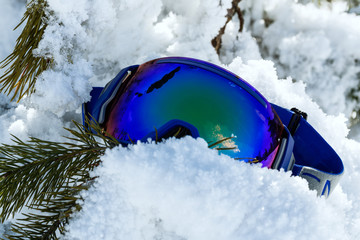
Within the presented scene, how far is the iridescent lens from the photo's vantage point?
78cm

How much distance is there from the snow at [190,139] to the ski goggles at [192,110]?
0.12 meters

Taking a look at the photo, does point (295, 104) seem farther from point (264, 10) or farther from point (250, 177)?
point (250, 177)

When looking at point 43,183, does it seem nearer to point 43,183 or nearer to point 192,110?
point 43,183

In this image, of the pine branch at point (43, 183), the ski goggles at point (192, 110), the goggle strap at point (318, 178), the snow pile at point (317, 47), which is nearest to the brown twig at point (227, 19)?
the snow pile at point (317, 47)

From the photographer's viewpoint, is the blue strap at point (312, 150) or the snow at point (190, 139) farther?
the blue strap at point (312, 150)

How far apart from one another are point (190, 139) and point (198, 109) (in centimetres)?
22

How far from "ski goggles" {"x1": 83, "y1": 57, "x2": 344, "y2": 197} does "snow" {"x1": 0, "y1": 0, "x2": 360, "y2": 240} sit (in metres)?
0.12

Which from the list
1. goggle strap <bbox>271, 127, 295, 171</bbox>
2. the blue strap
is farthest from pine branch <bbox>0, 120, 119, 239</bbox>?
the blue strap

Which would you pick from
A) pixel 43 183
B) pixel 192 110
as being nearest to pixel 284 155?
pixel 192 110

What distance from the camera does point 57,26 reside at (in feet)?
2.65

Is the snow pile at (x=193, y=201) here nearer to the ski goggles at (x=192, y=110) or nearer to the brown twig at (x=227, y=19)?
the ski goggles at (x=192, y=110)

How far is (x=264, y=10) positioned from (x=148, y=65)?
108cm

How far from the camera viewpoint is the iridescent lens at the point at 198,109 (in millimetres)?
777

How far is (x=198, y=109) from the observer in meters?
0.78
